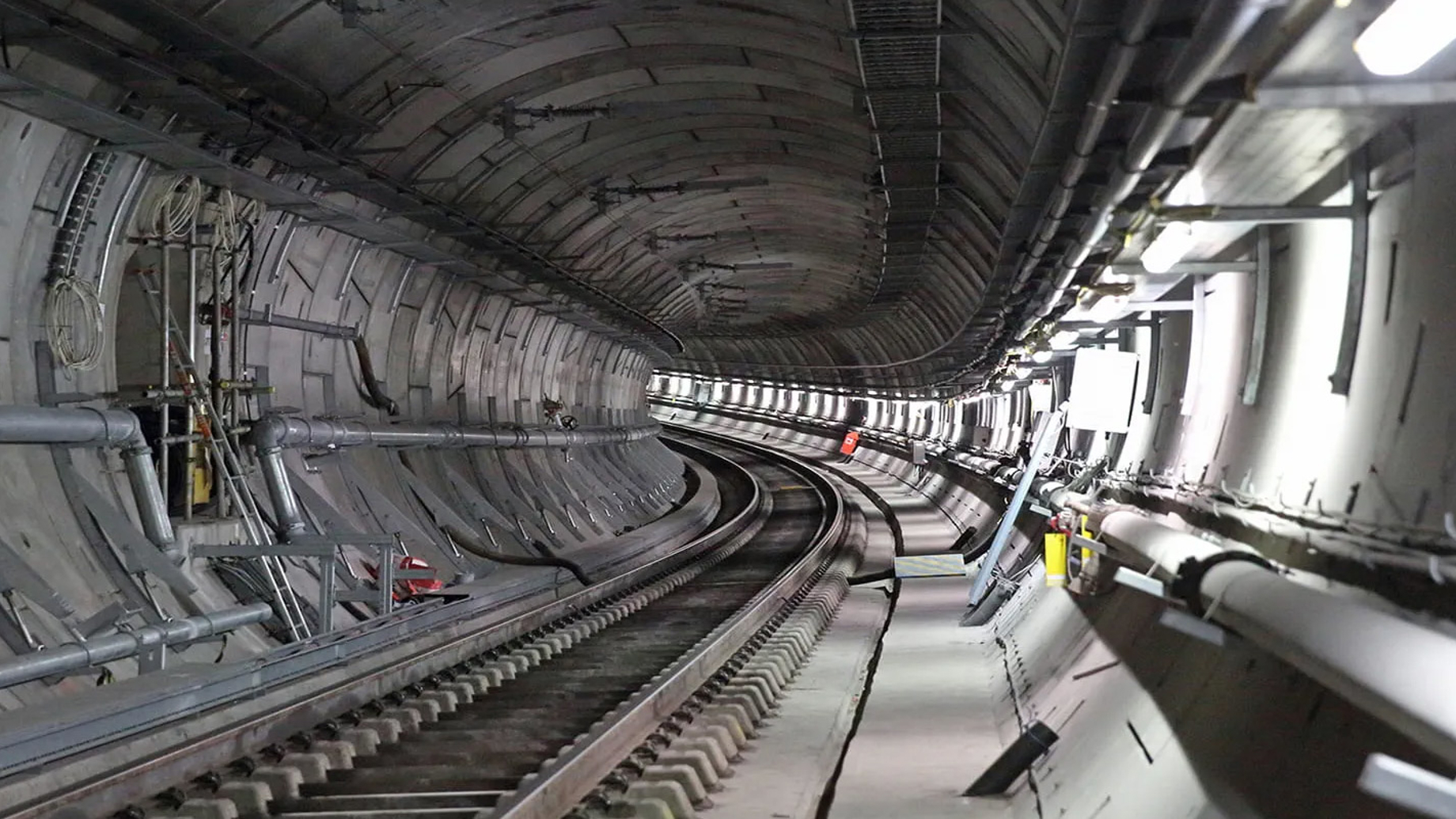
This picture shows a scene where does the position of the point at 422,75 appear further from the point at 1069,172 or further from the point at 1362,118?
the point at 1362,118

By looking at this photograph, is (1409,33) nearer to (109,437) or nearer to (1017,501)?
(109,437)

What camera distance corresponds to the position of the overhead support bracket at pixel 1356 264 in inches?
271

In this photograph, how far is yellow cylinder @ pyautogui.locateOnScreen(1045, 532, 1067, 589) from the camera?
510 inches

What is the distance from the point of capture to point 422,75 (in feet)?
45.8

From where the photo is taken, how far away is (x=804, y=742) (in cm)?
1095

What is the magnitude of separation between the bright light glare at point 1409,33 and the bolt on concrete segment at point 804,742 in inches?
223

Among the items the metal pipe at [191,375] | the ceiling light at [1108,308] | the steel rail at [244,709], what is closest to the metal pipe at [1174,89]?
the ceiling light at [1108,308]

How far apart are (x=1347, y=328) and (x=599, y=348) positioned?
2630 cm

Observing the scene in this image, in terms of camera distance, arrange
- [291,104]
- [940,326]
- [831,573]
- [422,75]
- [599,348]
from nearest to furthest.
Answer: [291,104], [422,75], [831,573], [940,326], [599,348]

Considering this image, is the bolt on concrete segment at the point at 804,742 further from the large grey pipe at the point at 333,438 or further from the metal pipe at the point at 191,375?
the metal pipe at the point at 191,375

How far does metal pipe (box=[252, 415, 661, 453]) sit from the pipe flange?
366 inches

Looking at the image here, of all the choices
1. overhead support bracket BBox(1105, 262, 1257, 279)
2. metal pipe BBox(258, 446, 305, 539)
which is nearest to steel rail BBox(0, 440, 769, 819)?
metal pipe BBox(258, 446, 305, 539)

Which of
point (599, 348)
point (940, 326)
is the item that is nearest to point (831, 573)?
point (940, 326)

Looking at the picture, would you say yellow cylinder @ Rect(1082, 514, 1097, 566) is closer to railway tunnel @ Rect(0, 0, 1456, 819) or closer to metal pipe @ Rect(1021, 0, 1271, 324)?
railway tunnel @ Rect(0, 0, 1456, 819)
